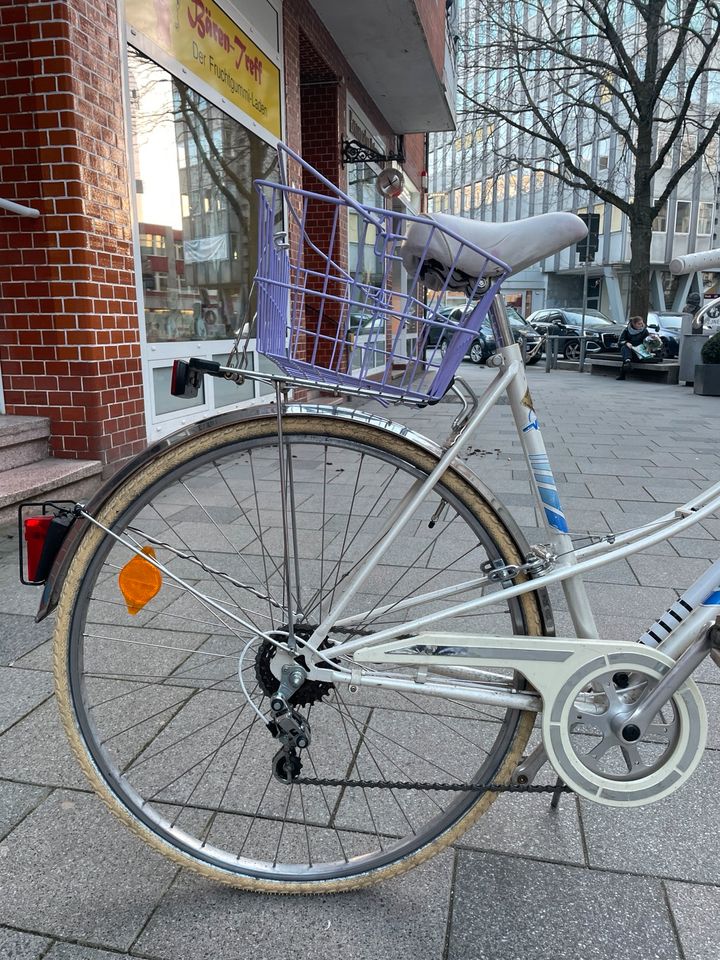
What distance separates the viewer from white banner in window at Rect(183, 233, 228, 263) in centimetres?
626

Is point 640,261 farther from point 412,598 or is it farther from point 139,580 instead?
point 139,580

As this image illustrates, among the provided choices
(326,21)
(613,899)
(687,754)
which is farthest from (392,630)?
(326,21)

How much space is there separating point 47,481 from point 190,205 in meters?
3.15

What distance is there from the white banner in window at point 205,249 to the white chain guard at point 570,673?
5.43 m

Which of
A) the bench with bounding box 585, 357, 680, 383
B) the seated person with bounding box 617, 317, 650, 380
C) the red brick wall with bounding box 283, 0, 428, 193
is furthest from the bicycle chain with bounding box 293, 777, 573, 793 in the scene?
the seated person with bounding box 617, 317, 650, 380

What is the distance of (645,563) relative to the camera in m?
3.79

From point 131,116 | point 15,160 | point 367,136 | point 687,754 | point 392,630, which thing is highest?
point 367,136

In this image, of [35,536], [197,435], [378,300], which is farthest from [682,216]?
[35,536]

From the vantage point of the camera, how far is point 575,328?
22047mm

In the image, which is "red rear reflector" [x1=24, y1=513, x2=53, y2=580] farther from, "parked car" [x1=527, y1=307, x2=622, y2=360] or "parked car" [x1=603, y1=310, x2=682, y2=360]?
"parked car" [x1=527, y1=307, x2=622, y2=360]

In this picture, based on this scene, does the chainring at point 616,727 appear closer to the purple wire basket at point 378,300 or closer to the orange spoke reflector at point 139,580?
the purple wire basket at point 378,300

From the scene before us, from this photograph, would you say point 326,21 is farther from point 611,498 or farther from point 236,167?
point 611,498

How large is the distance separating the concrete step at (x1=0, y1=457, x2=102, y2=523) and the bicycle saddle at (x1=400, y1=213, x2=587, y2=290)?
317 centimetres

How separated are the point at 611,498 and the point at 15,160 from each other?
4400 mm
